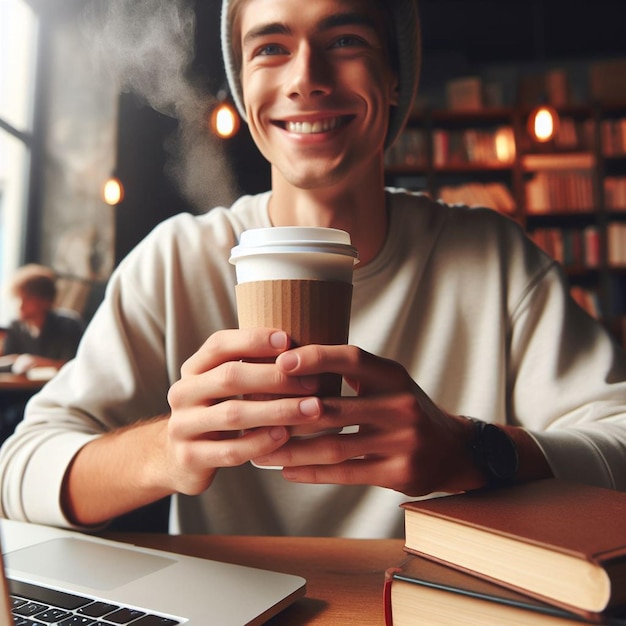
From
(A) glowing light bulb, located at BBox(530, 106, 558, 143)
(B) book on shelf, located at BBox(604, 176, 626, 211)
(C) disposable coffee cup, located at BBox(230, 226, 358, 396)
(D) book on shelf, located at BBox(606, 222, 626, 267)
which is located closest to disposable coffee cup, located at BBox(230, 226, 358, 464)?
(C) disposable coffee cup, located at BBox(230, 226, 358, 396)

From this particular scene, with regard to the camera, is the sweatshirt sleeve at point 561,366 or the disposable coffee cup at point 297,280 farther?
→ the sweatshirt sleeve at point 561,366

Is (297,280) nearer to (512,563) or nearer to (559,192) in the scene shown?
(512,563)

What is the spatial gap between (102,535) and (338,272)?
2.05 feet

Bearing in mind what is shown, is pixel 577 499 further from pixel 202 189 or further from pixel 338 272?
pixel 202 189

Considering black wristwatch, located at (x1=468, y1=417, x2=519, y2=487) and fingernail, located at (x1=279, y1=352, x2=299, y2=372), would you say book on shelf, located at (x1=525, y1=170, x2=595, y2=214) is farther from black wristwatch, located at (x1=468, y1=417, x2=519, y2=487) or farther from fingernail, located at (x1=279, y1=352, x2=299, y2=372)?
fingernail, located at (x1=279, y1=352, x2=299, y2=372)

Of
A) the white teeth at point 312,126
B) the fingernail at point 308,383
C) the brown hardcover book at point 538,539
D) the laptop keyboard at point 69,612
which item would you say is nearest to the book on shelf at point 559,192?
the white teeth at point 312,126

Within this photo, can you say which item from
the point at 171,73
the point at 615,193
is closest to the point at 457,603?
the point at 171,73

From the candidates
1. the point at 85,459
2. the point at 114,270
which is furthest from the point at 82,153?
the point at 85,459

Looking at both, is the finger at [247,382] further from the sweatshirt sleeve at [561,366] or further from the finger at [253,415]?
the sweatshirt sleeve at [561,366]

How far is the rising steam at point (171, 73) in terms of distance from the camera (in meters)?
1.19

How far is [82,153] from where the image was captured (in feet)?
5.04

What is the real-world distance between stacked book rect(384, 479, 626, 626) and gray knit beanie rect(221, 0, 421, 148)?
34.0 inches

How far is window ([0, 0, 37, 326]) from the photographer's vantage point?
1350 millimetres

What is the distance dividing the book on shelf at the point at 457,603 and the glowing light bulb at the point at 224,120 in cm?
93
